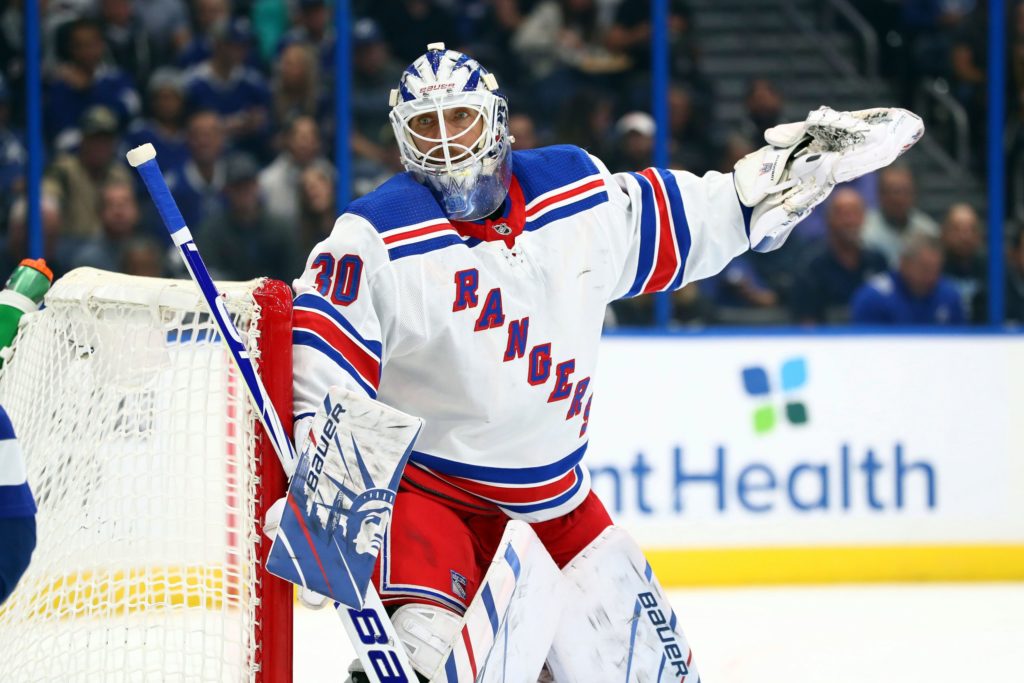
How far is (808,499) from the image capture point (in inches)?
182

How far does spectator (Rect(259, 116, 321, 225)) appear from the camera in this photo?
504cm

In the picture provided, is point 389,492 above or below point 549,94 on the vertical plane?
below

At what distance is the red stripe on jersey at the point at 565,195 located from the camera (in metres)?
2.54

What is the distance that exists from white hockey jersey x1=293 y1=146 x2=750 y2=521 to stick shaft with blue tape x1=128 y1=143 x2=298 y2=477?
0.06 metres

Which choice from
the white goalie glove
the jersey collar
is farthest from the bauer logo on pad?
the white goalie glove

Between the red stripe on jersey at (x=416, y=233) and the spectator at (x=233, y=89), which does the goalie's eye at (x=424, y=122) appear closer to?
the red stripe on jersey at (x=416, y=233)

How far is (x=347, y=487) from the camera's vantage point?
215cm

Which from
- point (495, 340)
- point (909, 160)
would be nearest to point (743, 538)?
point (909, 160)

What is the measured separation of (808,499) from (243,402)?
8.66ft

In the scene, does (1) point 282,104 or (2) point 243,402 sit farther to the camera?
(1) point 282,104

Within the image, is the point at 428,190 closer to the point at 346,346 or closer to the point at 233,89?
the point at 346,346

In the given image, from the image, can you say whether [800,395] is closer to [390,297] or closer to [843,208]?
[843,208]

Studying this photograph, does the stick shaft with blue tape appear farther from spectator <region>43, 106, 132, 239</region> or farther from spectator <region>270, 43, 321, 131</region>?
spectator <region>270, 43, 321, 131</region>

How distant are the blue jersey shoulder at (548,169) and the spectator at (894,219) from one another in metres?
2.68
